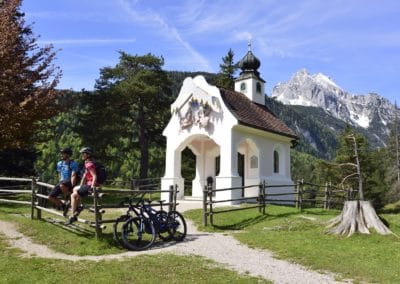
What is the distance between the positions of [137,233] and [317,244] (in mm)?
4911

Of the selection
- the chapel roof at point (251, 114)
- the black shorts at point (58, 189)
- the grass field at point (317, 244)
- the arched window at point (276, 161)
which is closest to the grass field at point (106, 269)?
the black shorts at point (58, 189)

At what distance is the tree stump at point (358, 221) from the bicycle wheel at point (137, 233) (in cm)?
566

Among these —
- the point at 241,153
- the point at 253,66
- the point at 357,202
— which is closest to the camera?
the point at 357,202

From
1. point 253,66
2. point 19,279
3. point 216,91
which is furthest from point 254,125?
point 19,279

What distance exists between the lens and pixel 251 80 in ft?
95.9

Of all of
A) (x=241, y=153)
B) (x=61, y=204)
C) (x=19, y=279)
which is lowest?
(x=19, y=279)

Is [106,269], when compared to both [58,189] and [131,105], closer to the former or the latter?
[58,189]

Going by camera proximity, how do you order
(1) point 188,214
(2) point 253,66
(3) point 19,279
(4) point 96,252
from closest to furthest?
1. (3) point 19,279
2. (4) point 96,252
3. (1) point 188,214
4. (2) point 253,66

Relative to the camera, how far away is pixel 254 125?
24.1 metres

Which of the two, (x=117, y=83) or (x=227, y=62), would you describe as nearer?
(x=117, y=83)

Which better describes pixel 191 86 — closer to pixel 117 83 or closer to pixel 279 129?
pixel 279 129

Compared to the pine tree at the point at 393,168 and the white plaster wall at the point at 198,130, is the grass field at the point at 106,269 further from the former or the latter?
the pine tree at the point at 393,168

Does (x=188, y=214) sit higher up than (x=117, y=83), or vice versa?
(x=117, y=83)

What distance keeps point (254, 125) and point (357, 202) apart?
10619 millimetres
